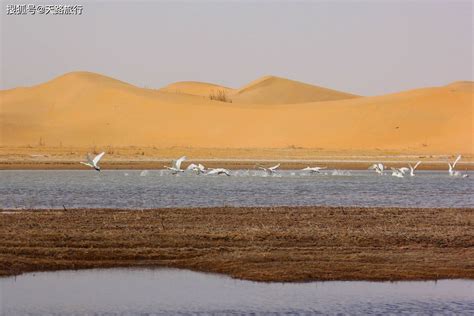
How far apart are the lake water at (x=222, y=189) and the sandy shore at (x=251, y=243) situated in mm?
4132

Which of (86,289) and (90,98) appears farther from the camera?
(90,98)

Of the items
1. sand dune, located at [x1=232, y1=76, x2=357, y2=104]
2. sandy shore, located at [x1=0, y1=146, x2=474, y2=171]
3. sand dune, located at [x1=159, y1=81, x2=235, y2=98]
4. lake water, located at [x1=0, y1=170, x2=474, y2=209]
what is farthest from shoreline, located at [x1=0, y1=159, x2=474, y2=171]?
sand dune, located at [x1=159, y1=81, x2=235, y2=98]

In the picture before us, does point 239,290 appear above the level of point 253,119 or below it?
below

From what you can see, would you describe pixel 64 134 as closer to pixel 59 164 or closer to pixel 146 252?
pixel 59 164

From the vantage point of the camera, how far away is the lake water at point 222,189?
25000 mm

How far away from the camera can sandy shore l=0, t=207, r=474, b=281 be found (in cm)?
1473

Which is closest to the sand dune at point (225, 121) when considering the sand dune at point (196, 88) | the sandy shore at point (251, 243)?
the sandy shore at point (251, 243)

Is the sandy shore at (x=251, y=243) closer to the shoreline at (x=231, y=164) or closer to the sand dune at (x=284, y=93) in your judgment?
the shoreline at (x=231, y=164)

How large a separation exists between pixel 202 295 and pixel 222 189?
16837 millimetres

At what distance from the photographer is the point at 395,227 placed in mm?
18656

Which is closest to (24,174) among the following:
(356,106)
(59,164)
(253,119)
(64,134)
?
(59,164)

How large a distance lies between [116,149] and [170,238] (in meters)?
40.6

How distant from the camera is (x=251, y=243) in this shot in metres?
16.7

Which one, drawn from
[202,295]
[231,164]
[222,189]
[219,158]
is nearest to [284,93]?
[219,158]
